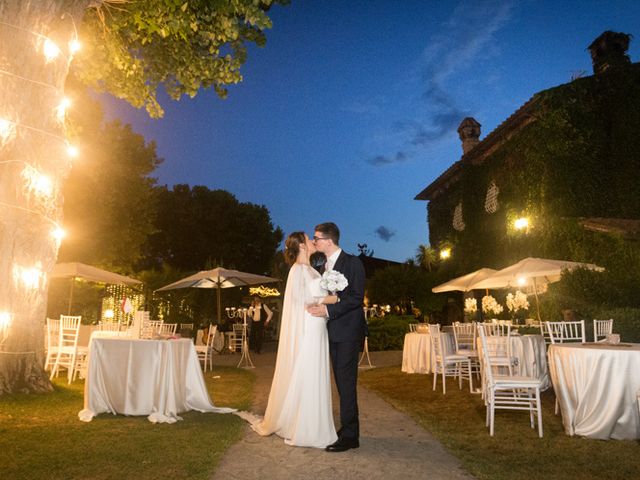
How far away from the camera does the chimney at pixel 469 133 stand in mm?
21906

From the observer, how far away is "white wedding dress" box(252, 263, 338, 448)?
4.15 meters

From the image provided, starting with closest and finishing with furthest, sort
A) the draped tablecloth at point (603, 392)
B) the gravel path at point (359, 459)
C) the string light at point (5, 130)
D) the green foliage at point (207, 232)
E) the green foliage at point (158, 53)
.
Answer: the gravel path at point (359, 459)
the draped tablecloth at point (603, 392)
the string light at point (5, 130)
the green foliage at point (158, 53)
the green foliage at point (207, 232)

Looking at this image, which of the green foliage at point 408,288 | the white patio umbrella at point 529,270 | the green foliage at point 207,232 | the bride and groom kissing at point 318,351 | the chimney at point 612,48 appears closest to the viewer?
the bride and groom kissing at point 318,351

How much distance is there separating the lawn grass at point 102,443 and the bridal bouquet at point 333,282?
1.63 meters

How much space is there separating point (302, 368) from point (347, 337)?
19.8 inches

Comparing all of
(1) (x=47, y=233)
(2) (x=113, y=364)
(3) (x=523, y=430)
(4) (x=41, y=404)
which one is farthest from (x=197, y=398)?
(3) (x=523, y=430)

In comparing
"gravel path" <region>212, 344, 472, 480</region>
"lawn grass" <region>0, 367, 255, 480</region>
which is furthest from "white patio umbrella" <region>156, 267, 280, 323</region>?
"gravel path" <region>212, 344, 472, 480</region>

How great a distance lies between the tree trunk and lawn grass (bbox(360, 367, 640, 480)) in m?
5.12

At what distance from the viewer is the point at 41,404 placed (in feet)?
19.6

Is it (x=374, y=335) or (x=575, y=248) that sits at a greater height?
(x=575, y=248)

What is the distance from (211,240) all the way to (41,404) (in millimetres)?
25928

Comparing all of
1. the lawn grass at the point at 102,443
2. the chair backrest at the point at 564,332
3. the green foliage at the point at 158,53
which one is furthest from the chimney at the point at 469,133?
the lawn grass at the point at 102,443

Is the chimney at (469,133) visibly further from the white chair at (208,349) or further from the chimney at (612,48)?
the white chair at (208,349)

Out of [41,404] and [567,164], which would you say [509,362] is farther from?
[567,164]
